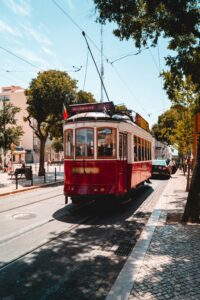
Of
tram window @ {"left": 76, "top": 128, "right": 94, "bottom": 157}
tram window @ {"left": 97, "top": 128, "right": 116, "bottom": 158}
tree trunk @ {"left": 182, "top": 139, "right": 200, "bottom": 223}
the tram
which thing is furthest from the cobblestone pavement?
tram window @ {"left": 76, "top": 128, "right": 94, "bottom": 157}

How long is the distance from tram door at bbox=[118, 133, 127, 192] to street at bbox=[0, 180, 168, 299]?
0.98 metres

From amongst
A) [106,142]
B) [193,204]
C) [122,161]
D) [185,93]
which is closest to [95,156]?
[106,142]

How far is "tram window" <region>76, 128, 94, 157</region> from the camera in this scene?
10594mm

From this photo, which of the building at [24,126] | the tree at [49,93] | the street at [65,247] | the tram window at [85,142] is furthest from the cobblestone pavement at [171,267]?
the building at [24,126]

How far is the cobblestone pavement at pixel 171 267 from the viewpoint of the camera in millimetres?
4488

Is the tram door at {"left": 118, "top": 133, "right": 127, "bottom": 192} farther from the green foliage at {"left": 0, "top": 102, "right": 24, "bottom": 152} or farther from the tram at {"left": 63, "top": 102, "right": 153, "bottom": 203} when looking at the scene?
the green foliage at {"left": 0, "top": 102, "right": 24, "bottom": 152}

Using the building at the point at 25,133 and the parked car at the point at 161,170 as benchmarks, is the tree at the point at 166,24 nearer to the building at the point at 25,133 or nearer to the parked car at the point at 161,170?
the parked car at the point at 161,170

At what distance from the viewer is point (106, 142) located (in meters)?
10.6

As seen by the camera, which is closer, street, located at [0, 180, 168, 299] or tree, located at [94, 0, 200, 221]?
street, located at [0, 180, 168, 299]

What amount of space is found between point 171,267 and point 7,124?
70.3ft

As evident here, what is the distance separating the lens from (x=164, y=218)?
32.2 feet

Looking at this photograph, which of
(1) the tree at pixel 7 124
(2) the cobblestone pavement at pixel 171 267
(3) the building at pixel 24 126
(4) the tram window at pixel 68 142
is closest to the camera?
(2) the cobblestone pavement at pixel 171 267

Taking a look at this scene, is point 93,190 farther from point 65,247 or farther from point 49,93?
point 49,93

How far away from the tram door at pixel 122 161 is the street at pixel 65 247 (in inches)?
38.4
